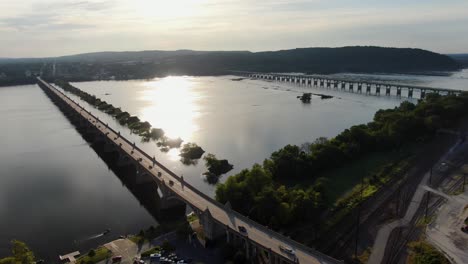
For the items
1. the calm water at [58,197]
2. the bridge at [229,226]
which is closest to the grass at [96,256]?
the calm water at [58,197]

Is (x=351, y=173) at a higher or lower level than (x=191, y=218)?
higher

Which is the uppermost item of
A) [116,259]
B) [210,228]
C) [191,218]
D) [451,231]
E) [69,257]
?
[210,228]

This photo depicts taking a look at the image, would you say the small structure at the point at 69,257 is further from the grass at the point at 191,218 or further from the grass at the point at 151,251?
the grass at the point at 191,218

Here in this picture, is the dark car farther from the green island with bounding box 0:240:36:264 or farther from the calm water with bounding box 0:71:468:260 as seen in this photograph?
the green island with bounding box 0:240:36:264

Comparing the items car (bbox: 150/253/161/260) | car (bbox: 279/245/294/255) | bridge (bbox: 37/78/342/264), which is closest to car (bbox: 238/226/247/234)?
bridge (bbox: 37/78/342/264)

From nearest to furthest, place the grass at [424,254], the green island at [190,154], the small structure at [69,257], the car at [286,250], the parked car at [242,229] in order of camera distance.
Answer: the car at [286,250] → the grass at [424,254] → the parked car at [242,229] → the small structure at [69,257] → the green island at [190,154]

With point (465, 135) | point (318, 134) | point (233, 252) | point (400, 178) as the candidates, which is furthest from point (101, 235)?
point (465, 135)

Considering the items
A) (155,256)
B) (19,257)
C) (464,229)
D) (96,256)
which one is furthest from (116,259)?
(464,229)

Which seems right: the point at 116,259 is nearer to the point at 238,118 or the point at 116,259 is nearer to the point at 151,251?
the point at 151,251
